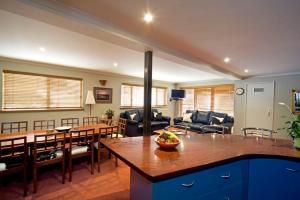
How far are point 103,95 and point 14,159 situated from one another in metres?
3.57

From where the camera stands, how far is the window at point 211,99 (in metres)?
6.56

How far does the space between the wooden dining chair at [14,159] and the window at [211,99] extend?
6.61 m

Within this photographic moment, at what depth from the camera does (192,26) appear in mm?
2148

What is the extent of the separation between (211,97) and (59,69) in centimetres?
603

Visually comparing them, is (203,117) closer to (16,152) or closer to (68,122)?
(68,122)

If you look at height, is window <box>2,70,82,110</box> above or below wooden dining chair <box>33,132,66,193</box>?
above

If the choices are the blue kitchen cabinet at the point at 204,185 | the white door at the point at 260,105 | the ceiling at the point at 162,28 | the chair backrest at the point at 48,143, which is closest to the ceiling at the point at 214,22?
the ceiling at the point at 162,28

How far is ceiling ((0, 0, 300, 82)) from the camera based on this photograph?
5.46ft

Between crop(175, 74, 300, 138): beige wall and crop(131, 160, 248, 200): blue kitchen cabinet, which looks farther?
crop(175, 74, 300, 138): beige wall

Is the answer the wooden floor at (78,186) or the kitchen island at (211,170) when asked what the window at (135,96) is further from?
the kitchen island at (211,170)

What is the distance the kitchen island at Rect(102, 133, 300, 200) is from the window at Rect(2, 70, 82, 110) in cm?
382

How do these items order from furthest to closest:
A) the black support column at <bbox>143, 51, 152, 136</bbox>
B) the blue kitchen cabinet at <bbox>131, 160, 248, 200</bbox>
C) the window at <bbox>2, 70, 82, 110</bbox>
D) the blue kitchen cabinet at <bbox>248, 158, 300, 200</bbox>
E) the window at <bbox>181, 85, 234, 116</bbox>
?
the window at <bbox>181, 85, 234, 116</bbox>, the window at <bbox>2, 70, 82, 110</bbox>, the black support column at <bbox>143, 51, 152, 136</bbox>, the blue kitchen cabinet at <bbox>248, 158, 300, 200</bbox>, the blue kitchen cabinet at <bbox>131, 160, 248, 200</bbox>

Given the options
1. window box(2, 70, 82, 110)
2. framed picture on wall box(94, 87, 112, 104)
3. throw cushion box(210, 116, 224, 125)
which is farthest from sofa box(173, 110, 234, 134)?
window box(2, 70, 82, 110)

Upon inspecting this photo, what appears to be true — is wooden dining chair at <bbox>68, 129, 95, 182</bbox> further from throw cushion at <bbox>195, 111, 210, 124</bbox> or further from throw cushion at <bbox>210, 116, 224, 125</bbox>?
throw cushion at <bbox>195, 111, 210, 124</bbox>
